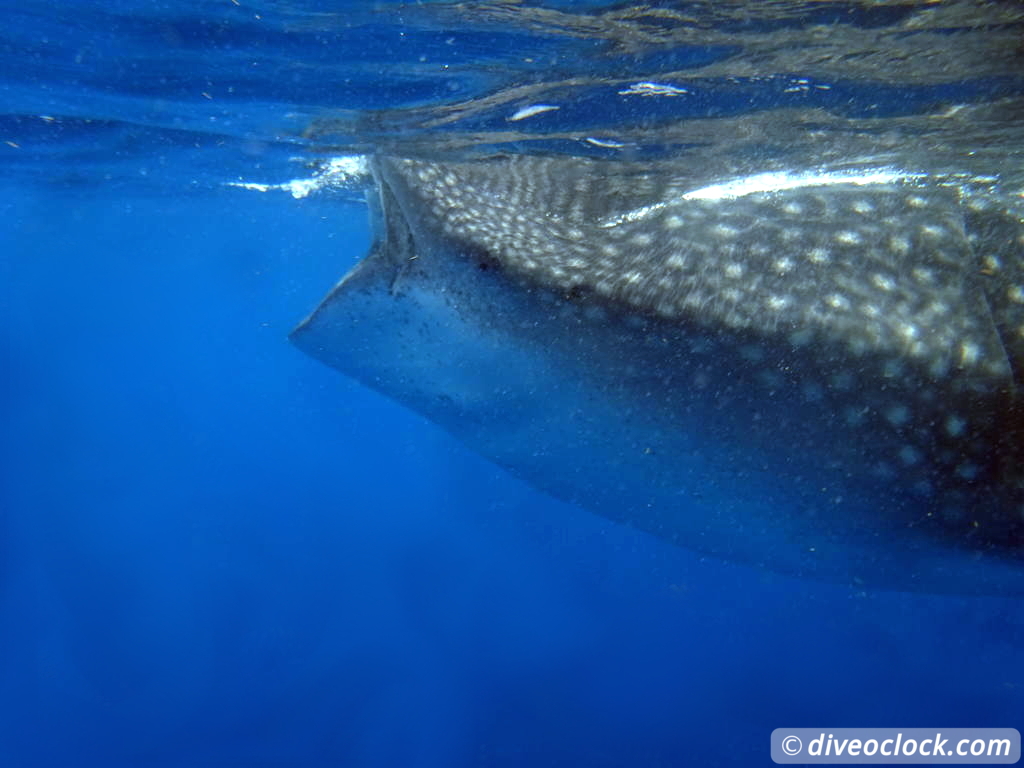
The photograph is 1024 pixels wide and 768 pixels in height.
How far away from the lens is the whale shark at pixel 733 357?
319 cm

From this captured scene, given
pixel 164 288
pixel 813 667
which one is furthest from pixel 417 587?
pixel 164 288

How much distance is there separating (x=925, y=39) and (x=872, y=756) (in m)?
9.75

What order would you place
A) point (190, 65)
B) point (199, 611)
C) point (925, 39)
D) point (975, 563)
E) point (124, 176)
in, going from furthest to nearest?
point (199, 611)
point (124, 176)
point (190, 65)
point (925, 39)
point (975, 563)

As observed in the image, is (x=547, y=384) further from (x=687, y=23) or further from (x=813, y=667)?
(x=813, y=667)

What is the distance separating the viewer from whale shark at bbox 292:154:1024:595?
10.5ft

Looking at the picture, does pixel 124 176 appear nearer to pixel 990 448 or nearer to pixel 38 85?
pixel 38 85

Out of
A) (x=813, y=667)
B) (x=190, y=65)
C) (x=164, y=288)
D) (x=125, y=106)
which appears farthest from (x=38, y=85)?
(x=164, y=288)

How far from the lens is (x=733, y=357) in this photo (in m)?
3.23

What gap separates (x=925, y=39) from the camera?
511 centimetres

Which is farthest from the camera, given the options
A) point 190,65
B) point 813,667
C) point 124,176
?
point 813,667

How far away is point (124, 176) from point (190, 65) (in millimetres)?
8879

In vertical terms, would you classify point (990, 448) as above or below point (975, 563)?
above

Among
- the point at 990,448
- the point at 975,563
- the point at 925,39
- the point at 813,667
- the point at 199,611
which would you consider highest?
the point at 925,39

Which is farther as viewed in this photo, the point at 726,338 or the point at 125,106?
the point at 125,106
